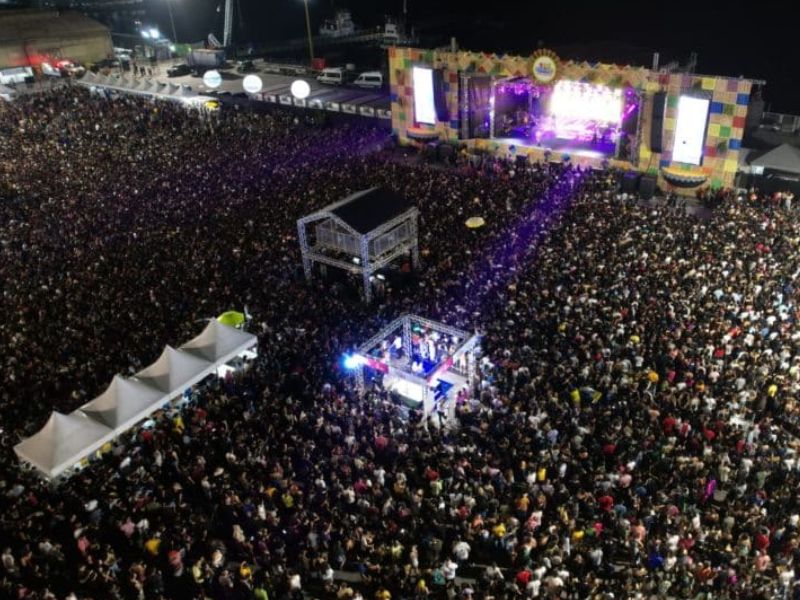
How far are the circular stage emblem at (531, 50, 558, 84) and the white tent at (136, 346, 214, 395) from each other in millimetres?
21291

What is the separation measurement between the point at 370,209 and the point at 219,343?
255 inches

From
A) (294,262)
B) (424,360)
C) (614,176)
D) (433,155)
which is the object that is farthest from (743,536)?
(433,155)

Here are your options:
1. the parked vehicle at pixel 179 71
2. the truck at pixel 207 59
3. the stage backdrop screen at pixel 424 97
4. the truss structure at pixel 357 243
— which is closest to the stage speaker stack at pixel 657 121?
the stage backdrop screen at pixel 424 97

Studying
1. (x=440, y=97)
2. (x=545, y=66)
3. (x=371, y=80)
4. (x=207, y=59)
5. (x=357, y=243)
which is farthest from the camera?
(x=207, y=59)

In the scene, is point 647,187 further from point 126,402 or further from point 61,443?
point 61,443

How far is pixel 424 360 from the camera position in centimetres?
1641

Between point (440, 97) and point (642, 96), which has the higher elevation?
point (642, 96)

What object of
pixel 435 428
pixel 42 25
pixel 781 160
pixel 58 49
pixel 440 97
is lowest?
pixel 435 428

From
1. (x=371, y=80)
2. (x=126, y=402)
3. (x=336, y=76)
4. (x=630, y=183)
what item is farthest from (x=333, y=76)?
(x=126, y=402)

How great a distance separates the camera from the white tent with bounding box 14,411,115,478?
13.6m

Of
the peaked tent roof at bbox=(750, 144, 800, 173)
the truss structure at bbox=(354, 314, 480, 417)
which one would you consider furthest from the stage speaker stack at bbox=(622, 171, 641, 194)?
the truss structure at bbox=(354, 314, 480, 417)

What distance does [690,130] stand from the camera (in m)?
27.6

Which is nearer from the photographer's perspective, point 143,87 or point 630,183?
point 630,183

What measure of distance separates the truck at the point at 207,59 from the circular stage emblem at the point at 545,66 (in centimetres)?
3501
